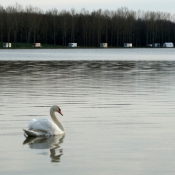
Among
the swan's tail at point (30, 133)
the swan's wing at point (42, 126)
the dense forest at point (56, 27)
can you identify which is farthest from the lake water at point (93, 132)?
the dense forest at point (56, 27)

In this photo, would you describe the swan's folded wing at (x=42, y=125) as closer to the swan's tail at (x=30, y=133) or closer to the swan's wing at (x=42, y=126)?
the swan's wing at (x=42, y=126)

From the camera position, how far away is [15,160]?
12539 mm

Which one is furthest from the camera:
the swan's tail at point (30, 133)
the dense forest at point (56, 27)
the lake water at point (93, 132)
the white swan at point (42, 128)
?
the dense forest at point (56, 27)

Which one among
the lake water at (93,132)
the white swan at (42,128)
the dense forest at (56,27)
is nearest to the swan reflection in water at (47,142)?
the lake water at (93,132)

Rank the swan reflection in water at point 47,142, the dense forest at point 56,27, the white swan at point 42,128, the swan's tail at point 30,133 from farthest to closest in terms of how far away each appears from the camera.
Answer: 1. the dense forest at point 56,27
2. the white swan at point 42,128
3. the swan's tail at point 30,133
4. the swan reflection in water at point 47,142

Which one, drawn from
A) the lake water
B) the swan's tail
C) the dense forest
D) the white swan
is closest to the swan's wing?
the white swan

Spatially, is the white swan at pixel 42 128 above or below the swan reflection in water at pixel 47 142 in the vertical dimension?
above

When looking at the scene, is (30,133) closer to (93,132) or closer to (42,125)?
(42,125)

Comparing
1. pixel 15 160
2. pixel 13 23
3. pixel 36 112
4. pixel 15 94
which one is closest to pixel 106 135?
pixel 15 160

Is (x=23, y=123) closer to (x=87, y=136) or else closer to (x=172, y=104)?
(x=87, y=136)

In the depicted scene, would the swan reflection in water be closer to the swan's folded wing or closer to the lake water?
the lake water

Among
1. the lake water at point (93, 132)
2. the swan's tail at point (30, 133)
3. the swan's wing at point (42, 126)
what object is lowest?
the lake water at point (93, 132)

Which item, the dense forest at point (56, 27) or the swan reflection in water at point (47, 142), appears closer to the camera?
the swan reflection in water at point (47, 142)

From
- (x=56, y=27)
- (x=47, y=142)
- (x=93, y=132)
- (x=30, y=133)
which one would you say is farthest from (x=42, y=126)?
(x=56, y=27)
